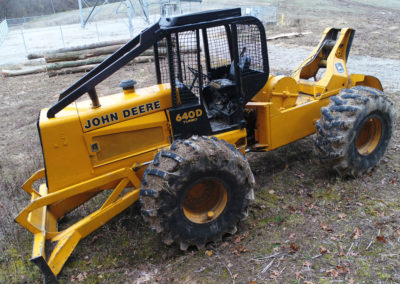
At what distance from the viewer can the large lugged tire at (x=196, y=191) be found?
3889mm

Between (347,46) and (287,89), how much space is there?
70.2 inches

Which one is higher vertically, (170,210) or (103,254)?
(170,210)

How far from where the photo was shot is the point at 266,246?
4.25m

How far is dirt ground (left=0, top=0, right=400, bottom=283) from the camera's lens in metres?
3.87

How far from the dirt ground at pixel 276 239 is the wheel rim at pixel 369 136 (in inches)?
16.0

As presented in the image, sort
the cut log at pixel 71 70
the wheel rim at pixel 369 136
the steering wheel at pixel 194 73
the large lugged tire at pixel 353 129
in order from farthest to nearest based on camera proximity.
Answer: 1. the cut log at pixel 71 70
2. the wheel rim at pixel 369 136
3. the large lugged tire at pixel 353 129
4. the steering wheel at pixel 194 73

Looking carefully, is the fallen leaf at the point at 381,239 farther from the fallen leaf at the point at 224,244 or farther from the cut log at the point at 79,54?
the cut log at the point at 79,54

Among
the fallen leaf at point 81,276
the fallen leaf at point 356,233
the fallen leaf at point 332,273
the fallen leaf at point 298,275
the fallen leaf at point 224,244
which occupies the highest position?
the fallen leaf at point 356,233

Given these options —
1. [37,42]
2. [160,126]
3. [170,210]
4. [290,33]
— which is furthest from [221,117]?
[37,42]

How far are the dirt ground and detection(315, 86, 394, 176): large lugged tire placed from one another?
0.31 meters

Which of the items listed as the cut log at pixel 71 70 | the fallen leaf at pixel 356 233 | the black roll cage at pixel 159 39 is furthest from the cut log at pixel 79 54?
the fallen leaf at pixel 356 233

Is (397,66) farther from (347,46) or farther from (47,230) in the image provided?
(47,230)

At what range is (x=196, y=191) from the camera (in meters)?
Answer: 4.38

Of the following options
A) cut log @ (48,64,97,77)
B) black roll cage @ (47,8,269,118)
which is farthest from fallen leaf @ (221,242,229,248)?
cut log @ (48,64,97,77)
